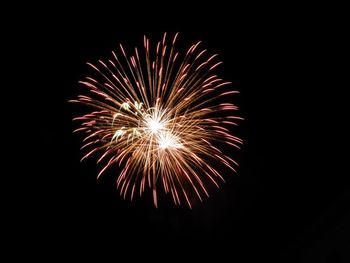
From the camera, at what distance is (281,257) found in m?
12.5

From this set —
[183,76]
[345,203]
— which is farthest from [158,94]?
[345,203]

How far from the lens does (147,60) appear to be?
33.2ft

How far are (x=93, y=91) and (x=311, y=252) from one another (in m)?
8.19

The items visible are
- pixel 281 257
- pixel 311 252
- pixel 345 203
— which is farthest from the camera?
pixel 281 257

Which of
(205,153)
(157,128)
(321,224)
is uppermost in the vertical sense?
(157,128)

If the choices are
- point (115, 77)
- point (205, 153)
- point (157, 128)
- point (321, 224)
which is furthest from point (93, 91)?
point (321, 224)

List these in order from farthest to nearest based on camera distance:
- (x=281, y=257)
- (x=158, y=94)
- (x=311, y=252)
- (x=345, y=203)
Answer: (x=281, y=257), (x=311, y=252), (x=345, y=203), (x=158, y=94)

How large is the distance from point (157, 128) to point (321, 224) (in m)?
5.81

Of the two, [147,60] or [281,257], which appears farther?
[281,257]

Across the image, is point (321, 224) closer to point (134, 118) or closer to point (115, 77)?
point (134, 118)

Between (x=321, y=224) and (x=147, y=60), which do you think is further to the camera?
(x=321, y=224)

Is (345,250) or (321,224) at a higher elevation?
(321,224)

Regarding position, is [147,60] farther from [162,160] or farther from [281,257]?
[281,257]

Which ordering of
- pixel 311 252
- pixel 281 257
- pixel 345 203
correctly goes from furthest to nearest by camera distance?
pixel 281 257 → pixel 311 252 → pixel 345 203
